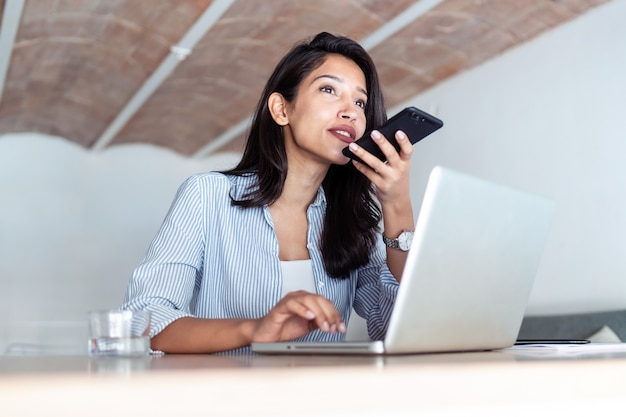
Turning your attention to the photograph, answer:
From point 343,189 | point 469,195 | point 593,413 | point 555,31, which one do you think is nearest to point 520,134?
point 555,31

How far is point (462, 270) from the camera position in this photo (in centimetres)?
106

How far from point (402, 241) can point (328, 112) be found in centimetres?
45

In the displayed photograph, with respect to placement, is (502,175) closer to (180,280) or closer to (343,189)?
(343,189)

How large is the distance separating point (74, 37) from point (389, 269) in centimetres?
344

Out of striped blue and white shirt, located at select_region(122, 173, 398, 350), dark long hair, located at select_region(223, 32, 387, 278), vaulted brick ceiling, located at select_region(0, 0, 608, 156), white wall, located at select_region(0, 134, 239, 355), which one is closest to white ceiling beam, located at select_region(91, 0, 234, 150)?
vaulted brick ceiling, located at select_region(0, 0, 608, 156)

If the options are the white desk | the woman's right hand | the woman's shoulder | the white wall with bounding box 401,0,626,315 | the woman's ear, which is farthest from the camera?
the white wall with bounding box 401,0,626,315

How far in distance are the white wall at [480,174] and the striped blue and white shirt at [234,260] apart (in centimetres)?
224

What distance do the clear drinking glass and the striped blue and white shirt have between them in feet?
1.65

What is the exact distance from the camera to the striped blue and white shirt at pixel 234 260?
1716 mm

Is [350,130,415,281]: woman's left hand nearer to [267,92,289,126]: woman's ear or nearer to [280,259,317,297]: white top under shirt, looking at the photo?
[280,259,317,297]: white top under shirt

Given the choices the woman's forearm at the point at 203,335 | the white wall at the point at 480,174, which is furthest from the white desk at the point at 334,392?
the white wall at the point at 480,174

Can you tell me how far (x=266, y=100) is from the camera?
2.14 meters

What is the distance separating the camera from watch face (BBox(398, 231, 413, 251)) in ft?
5.67

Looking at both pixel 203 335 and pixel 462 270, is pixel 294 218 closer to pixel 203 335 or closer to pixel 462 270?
pixel 203 335
